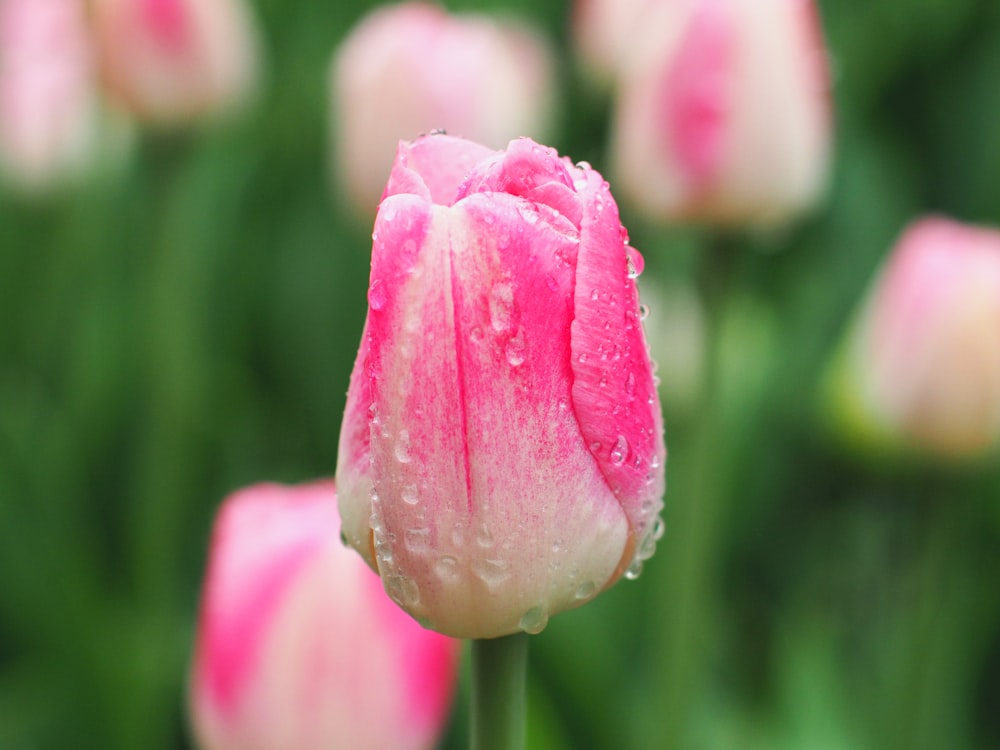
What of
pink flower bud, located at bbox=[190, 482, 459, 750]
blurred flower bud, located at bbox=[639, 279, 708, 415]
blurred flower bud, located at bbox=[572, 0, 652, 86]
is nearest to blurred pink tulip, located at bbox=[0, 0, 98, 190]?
blurred flower bud, located at bbox=[572, 0, 652, 86]

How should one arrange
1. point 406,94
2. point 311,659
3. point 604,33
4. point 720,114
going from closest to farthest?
point 311,659, point 720,114, point 406,94, point 604,33

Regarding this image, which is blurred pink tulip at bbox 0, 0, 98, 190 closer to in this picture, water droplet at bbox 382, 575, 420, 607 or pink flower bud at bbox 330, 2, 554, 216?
pink flower bud at bbox 330, 2, 554, 216

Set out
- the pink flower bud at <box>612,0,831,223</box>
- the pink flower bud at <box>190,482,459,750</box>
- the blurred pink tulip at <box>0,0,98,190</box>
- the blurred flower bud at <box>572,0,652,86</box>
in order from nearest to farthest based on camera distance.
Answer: the pink flower bud at <box>190,482,459,750</box> → the pink flower bud at <box>612,0,831,223</box> → the blurred flower bud at <box>572,0,652,86</box> → the blurred pink tulip at <box>0,0,98,190</box>

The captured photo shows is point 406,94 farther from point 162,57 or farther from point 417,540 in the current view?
point 417,540

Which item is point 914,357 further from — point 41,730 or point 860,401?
point 41,730

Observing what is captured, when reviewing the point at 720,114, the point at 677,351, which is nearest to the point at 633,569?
the point at 720,114

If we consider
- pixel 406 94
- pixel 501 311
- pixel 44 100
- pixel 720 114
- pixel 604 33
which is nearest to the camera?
pixel 501 311
